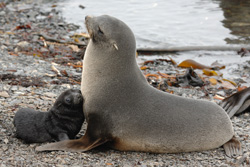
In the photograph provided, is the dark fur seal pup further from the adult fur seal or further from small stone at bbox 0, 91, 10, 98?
small stone at bbox 0, 91, 10, 98

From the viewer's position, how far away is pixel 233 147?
15.3 ft

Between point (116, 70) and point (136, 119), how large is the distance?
67cm

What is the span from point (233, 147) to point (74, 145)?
78.2 inches

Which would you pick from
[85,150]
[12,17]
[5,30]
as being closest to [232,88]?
[85,150]

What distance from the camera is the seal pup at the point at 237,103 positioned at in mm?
6027

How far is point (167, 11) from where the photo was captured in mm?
19672

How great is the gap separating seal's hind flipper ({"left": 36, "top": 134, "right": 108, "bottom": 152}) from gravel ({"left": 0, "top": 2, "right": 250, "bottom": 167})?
3.1 inches

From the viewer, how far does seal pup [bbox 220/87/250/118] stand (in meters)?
6.03

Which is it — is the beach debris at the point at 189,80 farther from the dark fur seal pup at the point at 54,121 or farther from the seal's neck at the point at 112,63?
the dark fur seal pup at the point at 54,121

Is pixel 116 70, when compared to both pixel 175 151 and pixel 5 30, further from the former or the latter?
pixel 5 30

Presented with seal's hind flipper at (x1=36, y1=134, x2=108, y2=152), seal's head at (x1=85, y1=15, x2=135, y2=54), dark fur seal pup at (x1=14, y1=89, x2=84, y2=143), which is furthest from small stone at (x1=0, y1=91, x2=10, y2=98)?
seal's head at (x1=85, y1=15, x2=135, y2=54)

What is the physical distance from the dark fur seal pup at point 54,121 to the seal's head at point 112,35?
2.41 feet

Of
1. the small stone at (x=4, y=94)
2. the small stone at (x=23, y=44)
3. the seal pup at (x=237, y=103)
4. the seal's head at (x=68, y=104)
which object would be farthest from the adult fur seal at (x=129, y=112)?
the small stone at (x=23, y=44)

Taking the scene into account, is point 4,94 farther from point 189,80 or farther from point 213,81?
point 213,81
